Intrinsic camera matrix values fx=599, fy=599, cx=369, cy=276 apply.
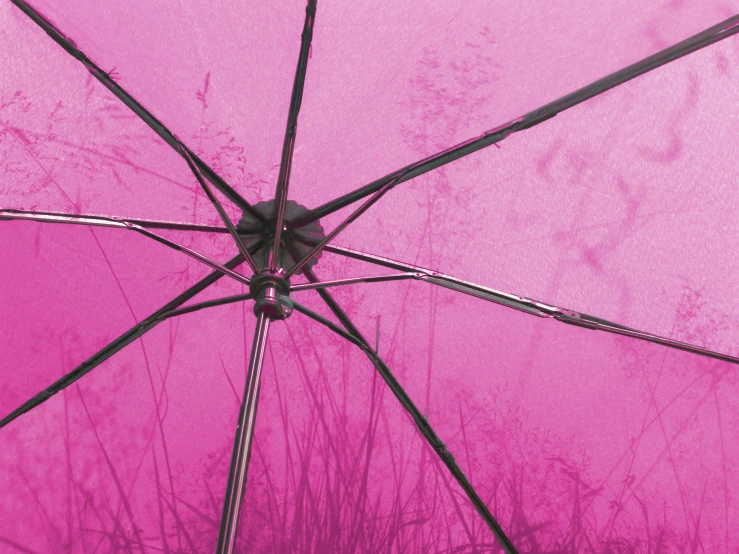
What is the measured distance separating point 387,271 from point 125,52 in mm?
1094

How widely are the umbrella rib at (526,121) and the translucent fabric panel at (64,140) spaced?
515 millimetres

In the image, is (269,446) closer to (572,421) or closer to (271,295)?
(271,295)

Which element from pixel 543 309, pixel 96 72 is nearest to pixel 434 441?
pixel 543 309

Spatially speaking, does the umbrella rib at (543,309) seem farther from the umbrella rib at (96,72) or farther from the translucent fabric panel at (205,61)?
the umbrella rib at (96,72)

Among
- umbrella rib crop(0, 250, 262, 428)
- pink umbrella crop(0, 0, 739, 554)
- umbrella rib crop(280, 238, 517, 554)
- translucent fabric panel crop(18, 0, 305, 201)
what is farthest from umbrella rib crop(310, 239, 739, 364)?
umbrella rib crop(0, 250, 262, 428)

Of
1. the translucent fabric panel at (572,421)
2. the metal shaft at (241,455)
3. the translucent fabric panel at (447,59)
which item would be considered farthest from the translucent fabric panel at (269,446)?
the translucent fabric panel at (447,59)

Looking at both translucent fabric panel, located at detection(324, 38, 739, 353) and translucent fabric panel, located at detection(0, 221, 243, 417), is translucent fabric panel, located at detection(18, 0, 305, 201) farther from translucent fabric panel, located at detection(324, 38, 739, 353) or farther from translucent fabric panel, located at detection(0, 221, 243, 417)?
translucent fabric panel, located at detection(324, 38, 739, 353)

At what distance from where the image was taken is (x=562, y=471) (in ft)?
6.68

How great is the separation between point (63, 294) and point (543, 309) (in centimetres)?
153

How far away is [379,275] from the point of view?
1.83 m

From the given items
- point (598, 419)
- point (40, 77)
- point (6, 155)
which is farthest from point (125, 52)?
point (598, 419)

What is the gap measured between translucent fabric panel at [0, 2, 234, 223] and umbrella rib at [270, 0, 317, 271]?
0.35m

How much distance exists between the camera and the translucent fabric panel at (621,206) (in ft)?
6.45

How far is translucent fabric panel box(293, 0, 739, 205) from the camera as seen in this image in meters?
1.91
